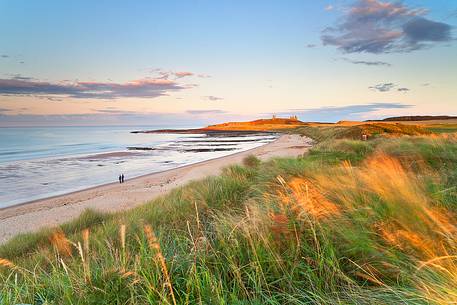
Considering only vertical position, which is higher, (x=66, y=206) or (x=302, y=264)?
(x=302, y=264)

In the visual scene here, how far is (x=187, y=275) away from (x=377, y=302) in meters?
1.47

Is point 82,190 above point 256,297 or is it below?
below

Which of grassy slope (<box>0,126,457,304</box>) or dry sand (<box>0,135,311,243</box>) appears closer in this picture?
grassy slope (<box>0,126,457,304</box>)

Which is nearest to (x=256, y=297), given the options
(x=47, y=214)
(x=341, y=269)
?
(x=341, y=269)

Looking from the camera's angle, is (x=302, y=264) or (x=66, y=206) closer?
(x=302, y=264)

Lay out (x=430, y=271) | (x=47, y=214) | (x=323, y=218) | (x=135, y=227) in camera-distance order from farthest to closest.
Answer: (x=47, y=214) → (x=135, y=227) → (x=323, y=218) → (x=430, y=271)

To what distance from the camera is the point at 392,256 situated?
2.74m

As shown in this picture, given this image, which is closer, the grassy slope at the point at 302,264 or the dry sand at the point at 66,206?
the grassy slope at the point at 302,264

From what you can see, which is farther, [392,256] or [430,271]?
[392,256]

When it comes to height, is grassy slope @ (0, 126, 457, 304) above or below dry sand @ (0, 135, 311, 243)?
above

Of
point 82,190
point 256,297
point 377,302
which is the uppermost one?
point 377,302

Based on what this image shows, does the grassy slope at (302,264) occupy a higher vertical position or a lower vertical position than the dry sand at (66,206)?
higher

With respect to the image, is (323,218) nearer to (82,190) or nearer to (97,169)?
(82,190)

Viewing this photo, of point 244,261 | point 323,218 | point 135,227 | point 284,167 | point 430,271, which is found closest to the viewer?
point 430,271
